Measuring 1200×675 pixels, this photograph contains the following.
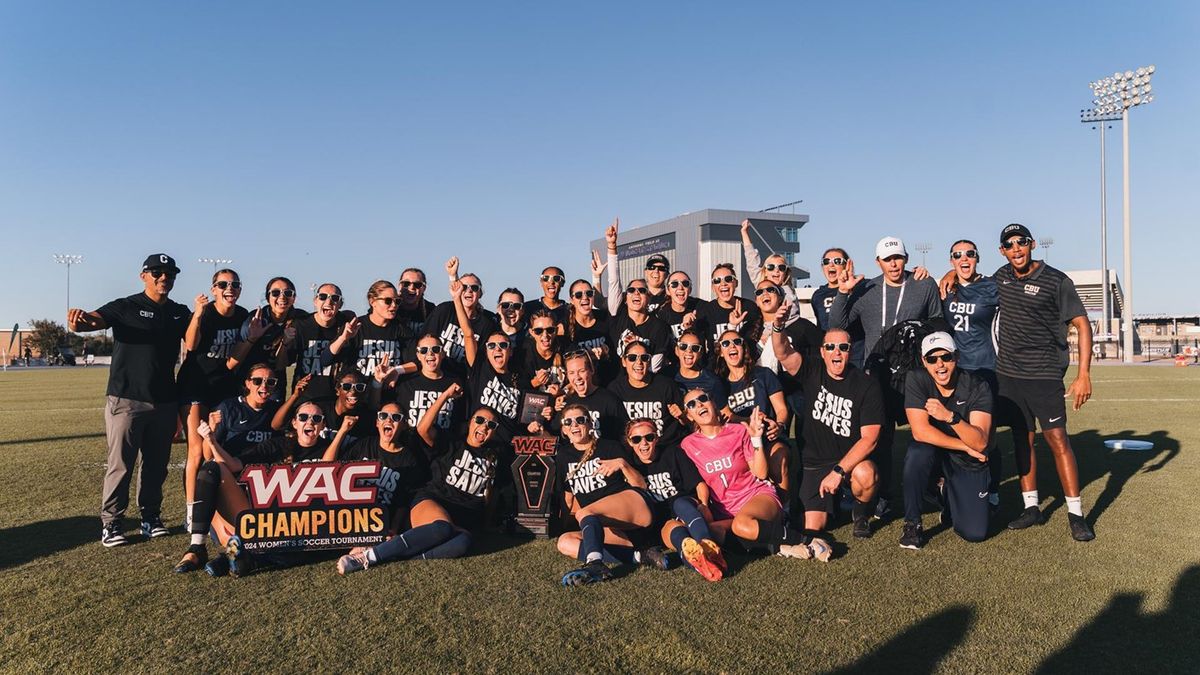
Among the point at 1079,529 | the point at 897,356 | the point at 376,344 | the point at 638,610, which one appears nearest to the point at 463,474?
the point at 376,344

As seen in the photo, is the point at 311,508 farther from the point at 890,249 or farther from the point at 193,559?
the point at 890,249

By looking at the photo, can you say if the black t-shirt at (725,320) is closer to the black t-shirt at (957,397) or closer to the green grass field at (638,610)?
the black t-shirt at (957,397)

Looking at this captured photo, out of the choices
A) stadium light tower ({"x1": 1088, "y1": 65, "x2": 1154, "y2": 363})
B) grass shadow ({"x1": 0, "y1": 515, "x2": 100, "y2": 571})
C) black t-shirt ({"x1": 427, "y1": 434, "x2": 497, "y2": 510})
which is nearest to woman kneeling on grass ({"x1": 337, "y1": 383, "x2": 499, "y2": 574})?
black t-shirt ({"x1": 427, "y1": 434, "x2": 497, "y2": 510})

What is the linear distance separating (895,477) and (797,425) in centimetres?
257

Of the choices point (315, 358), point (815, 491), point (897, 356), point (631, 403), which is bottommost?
point (815, 491)

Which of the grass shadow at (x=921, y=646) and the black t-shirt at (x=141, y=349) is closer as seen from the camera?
the grass shadow at (x=921, y=646)

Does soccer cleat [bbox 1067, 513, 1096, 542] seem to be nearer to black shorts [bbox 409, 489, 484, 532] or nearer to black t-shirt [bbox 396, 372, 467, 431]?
black shorts [bbox 409, 489, 484, 532]

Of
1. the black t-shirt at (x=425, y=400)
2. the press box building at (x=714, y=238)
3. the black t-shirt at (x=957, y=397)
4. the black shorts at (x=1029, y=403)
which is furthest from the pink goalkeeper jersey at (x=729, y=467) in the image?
the press box building at (x=714, y=238)

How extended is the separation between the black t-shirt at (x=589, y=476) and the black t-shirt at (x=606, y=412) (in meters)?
0.26

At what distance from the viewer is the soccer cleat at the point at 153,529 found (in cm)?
640

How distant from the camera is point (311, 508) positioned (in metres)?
5.48

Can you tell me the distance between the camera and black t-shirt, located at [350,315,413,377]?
24.2ft

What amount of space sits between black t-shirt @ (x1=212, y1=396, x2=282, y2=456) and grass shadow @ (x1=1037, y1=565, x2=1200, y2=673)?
19.3ft

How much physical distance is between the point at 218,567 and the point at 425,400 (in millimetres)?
2174
